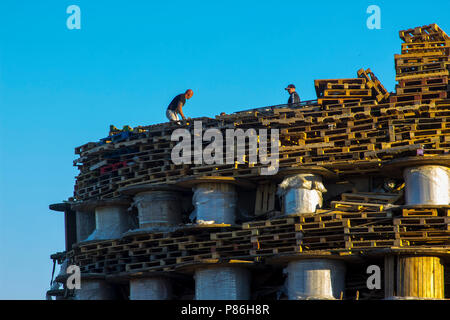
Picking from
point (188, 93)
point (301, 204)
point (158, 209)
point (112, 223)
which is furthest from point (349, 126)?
point (112, 223)

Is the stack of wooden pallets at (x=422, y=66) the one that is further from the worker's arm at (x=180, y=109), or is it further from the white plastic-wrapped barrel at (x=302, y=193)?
the worker's arm at (x=180, y=109)

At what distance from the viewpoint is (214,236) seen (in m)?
38.3

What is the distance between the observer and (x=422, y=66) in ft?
127

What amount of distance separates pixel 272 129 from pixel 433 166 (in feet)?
21.1

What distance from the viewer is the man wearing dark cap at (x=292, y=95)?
41844mm

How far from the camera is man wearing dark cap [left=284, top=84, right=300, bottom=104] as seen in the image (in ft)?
137

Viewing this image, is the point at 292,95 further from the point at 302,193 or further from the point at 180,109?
the point at 302,193

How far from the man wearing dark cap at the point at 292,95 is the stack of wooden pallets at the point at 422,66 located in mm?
4591

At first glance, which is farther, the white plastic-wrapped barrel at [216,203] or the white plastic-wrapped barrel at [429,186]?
the white plastic-wrapped barrel at [216,203]

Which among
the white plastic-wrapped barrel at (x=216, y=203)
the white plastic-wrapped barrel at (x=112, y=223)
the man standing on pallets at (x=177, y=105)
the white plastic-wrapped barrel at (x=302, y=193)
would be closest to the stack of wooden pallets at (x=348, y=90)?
the white plastic-wrapped barrel at (x=302, y=193)

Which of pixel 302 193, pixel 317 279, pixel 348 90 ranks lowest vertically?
pixel 317 279

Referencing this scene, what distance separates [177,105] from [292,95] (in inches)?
183
